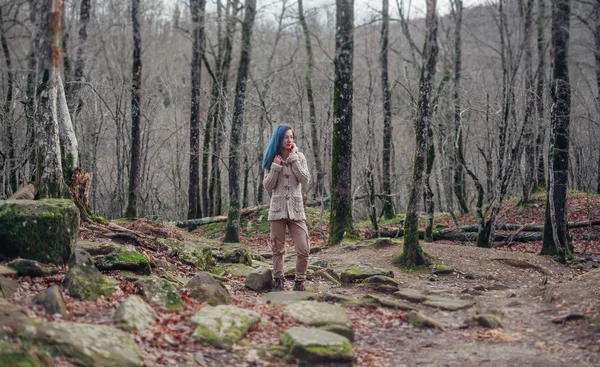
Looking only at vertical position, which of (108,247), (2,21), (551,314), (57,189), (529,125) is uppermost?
(2,21)

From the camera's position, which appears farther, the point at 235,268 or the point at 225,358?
the point at 235,268

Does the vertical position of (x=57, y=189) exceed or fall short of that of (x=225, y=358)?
it exceeds it

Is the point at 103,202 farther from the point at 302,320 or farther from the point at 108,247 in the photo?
the point at 302,320

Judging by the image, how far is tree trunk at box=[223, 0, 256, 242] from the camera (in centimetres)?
1490

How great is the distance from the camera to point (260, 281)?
812cm

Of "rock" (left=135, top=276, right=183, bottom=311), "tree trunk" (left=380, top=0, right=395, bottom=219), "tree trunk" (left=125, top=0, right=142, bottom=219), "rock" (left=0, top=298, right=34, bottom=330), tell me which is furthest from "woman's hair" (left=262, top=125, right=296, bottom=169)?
"tree trunk" (left=380, top=0, right=395, bottom=219)

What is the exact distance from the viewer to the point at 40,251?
687cm

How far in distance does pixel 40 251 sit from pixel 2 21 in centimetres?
1607

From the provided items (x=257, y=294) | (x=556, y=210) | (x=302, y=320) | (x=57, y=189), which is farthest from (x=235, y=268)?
(x=556, y=210)

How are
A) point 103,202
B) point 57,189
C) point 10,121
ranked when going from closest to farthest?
1. point 57,189
2. point 10,121
3. point 103,202

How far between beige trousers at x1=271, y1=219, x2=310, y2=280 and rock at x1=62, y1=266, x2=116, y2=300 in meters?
2.34

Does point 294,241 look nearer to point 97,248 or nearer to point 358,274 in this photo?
point 358,274

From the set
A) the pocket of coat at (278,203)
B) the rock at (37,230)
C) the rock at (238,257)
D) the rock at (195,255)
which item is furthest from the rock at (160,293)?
the rock at (238,257)

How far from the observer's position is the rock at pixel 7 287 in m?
5.51
